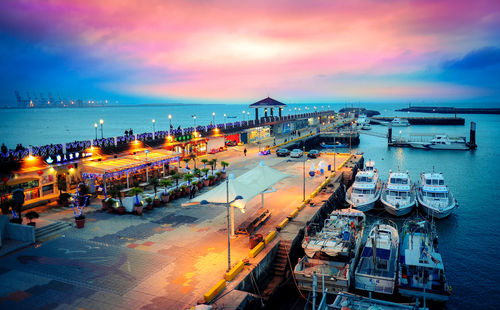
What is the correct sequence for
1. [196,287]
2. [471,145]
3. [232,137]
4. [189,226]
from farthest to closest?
[471,145] < [232,137] < [189,226] < [196,287]

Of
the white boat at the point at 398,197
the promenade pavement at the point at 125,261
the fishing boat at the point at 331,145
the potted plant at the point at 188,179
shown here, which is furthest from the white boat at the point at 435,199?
the fishing boat at the point at 331,145

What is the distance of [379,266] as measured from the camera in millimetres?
17766

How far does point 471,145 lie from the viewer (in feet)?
234

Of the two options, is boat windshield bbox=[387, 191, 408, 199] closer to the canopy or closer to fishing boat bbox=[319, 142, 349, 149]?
the canopy

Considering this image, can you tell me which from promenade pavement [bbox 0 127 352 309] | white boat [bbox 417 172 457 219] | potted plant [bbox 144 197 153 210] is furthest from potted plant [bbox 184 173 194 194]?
white boat [bbox 417 172 457 219]

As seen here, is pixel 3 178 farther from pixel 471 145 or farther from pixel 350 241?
pixel 471 145

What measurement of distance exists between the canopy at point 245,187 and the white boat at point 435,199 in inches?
564

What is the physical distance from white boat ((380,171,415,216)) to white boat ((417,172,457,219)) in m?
1.00

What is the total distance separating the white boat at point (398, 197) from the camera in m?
28.3

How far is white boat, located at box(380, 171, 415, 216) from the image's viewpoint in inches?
1114

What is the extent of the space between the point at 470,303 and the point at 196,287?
14.4 metres

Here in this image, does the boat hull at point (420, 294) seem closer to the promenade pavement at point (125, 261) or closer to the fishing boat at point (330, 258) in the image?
the fishing boat at point (330, 258)

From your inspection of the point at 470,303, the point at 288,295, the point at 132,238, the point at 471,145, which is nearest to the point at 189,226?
the point at 132,238

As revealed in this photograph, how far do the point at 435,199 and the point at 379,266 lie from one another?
14.6 metres
